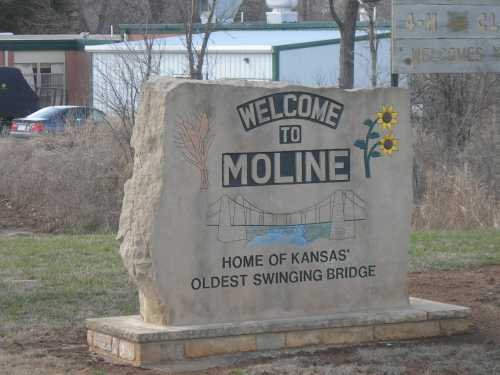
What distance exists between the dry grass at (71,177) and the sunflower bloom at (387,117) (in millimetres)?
11839

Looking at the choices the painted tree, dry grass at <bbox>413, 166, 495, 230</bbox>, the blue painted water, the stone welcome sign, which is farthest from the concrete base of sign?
dry grass at <bbox>413, 166, 495, 230</bbox>

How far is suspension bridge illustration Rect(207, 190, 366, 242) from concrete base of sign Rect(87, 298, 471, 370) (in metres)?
0.62

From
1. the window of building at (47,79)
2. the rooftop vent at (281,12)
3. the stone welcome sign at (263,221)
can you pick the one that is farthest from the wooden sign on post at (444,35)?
the window of building at (47,79)

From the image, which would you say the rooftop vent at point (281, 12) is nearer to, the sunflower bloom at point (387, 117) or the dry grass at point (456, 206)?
the dry grass at point (456, 206)

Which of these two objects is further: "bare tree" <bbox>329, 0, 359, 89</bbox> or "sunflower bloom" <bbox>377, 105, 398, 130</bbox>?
"bare tree" <bbox>329, 0, 359, 89</bbox>

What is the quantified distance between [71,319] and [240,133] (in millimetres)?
2236

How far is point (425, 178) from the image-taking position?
17531 millimetres

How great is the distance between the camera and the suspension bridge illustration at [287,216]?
722 cm

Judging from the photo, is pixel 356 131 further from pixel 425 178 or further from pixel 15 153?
pixel 15 153

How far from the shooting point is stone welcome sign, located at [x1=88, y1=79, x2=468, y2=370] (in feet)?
23.1

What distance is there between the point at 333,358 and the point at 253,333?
1.88ft

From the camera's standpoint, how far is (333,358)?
704 centimetres

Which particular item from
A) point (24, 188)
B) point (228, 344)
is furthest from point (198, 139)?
point (24, 188)

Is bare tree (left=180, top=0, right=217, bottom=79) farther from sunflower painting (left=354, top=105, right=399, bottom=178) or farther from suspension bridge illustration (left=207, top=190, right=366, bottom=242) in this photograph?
suspension bridge illustration (left=207, top=190, right=366, bottom=242)
